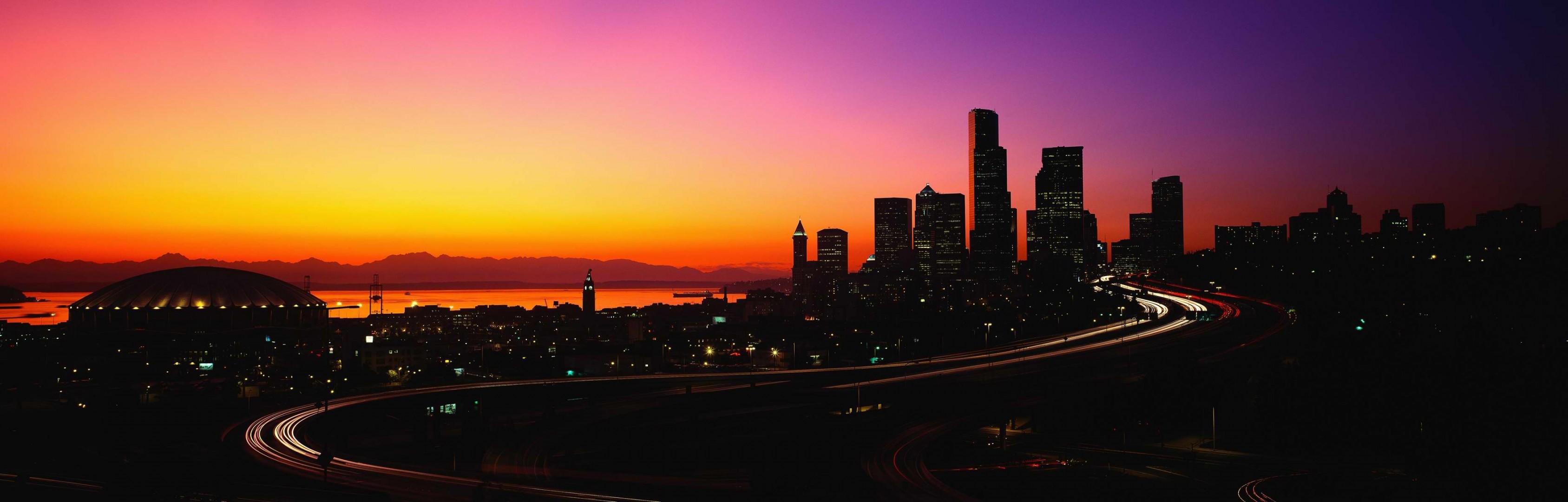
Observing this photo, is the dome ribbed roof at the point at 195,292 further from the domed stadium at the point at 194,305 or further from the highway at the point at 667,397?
the highway at the point at 667,397

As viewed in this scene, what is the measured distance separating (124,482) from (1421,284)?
132962mm

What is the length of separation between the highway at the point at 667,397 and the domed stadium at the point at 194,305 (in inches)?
2214

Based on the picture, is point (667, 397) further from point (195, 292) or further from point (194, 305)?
point (195, 292)

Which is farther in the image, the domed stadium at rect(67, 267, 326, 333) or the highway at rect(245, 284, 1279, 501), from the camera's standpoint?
the domed stadium at rect(67, 267, 326, 333)

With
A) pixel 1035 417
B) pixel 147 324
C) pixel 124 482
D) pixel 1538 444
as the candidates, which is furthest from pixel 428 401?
pixel 147 324

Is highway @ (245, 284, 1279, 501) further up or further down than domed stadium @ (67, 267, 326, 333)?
further down

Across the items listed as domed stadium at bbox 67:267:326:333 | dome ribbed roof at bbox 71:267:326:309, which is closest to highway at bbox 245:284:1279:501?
domed stadium at bbox 67:267:326:333

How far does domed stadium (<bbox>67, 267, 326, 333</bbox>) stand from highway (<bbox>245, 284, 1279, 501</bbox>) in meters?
56.2

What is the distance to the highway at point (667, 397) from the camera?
3334 cm

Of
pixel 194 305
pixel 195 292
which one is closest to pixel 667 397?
pixel 194 305

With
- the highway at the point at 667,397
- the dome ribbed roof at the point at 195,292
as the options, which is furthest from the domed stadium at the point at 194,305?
the highway at the point at 667,397

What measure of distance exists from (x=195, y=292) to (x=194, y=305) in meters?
2.52

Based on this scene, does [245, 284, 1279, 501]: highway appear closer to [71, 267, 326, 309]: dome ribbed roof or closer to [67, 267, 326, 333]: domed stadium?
[67, 267, 326, 333]: domed stadium

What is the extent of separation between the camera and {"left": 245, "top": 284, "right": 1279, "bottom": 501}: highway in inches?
1313
